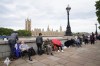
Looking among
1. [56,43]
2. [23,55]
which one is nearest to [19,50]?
[23,55]

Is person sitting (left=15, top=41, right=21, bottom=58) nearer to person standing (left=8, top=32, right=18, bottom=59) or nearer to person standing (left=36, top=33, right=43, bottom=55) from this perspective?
person standing (left=8, top=32, right=18, bottom=59)

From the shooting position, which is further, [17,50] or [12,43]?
[17,50]

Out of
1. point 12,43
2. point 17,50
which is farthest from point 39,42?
point 12,43

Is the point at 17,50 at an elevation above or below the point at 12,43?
below

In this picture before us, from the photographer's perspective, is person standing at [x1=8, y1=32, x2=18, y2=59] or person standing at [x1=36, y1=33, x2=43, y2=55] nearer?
person standing at [x1=8, y1=32, x2=18, y2=59]

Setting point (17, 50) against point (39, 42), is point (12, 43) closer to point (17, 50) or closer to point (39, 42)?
point (17, 50)

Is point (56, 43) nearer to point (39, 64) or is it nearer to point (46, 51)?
point (46, 51)

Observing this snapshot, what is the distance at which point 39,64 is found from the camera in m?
8.38

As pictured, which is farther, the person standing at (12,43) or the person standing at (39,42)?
the person standing at (39,42)

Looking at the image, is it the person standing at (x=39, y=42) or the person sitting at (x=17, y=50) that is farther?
the person standing at (x=39, y=42)

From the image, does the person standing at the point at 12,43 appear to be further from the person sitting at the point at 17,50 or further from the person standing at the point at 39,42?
the person standing at the point at 39,42

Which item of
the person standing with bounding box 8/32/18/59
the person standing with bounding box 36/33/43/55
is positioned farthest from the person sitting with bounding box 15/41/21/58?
Answer: the person standing with bounding box 36/33/43/55

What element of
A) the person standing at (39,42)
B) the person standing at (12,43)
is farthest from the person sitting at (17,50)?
the person standing at (39,42)

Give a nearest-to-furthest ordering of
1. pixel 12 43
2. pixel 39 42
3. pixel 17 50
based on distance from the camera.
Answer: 1. pixel 12 43
2. pixel 17 50
3. pixel 39 42
